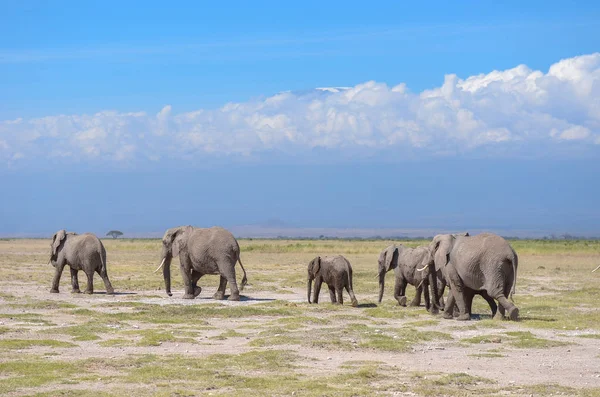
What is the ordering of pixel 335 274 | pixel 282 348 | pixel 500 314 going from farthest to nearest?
1. pixel 335 274
2. pixel 500 314
3. pixel 282 348

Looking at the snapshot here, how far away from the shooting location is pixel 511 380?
1702 centimetres

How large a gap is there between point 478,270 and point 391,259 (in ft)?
24.7

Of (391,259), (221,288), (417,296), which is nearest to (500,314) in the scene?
(417,296)

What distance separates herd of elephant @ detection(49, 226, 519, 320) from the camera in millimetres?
26344

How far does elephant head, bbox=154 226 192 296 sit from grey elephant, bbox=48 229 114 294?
2.24 meters

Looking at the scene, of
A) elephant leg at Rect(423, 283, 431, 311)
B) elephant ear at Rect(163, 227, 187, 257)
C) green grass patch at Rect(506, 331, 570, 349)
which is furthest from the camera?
elephant ear at Rect(163, 227, 187, 257)

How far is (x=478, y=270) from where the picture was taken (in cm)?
2655

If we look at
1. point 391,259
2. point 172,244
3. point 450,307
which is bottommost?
point 450,307

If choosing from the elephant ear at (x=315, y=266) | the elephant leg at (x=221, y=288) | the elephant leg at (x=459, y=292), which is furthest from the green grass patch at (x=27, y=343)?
the elephant leg at (x=221, y=288)

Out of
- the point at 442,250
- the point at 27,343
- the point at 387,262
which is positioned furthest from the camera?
the point at 387,262

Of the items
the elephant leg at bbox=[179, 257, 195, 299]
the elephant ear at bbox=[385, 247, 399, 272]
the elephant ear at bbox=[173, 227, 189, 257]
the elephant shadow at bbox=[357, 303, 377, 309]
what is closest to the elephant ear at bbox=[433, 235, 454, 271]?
the elephant shadow at bbox=[357, 303, 377, 309]

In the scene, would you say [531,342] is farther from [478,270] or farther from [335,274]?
[335,274]

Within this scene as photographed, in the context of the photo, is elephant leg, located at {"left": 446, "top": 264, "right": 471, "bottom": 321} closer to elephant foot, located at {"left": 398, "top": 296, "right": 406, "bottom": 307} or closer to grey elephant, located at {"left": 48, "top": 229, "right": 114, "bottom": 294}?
elephant foot, located at {"left": 398, "top": 296, "right": 406, "bottom": 307}

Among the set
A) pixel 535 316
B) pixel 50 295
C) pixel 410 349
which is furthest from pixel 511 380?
pixel 50 295
